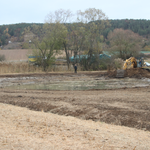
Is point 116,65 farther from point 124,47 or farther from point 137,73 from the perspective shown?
point 137,73

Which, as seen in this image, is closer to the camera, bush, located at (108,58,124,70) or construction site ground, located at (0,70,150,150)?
construction site ground, located at (0,70,150,150)

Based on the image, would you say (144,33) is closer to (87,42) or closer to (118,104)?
(87,42)

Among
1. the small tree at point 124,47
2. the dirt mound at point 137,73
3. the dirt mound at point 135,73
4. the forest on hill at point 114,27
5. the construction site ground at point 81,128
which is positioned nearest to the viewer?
the construction site ground at point 81,128

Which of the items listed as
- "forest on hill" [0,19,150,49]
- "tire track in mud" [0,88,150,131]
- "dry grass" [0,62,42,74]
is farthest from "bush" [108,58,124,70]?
"forest on hill" [0,19,150,49]

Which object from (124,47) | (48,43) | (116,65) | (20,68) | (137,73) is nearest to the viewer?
(137,73)

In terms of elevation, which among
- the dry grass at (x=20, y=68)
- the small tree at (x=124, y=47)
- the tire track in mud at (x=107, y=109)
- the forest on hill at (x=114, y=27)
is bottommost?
the dry grass at (x=20, y=68)

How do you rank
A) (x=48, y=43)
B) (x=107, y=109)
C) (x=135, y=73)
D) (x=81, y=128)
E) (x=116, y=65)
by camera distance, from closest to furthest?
(x=81, y=128) → (x=107, y=109) → (x=135, y=73) → (x=48, y=43) → (x=116, y=65)

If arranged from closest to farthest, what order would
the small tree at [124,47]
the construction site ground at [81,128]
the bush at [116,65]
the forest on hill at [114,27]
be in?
1. the construction site ground at [81,128]
2. the bush at [116,65]
3. the small tree at [124,47]
4. the forest on hill at [114,27]

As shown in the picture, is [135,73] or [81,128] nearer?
[81,128]

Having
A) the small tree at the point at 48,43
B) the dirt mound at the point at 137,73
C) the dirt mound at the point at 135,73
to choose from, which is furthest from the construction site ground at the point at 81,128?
the small tree at the point at 48,43

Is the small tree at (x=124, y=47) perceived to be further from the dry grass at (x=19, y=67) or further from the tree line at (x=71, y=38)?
the dry grass at (x=19, y=67)

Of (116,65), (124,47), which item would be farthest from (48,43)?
(124,47)

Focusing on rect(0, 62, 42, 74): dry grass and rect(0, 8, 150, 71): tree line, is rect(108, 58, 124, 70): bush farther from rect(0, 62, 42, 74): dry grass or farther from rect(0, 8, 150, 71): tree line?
rect(0, 62, 42, 74): dry grass

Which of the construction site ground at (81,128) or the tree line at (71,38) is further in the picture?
the tree line at (71,38)
